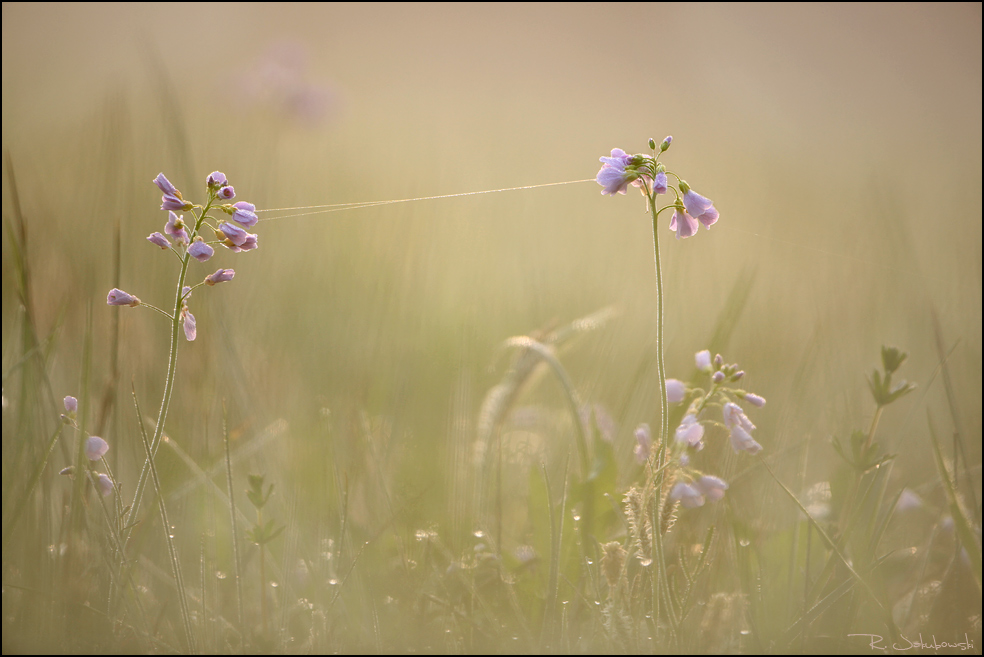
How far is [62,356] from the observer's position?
254 centimetres

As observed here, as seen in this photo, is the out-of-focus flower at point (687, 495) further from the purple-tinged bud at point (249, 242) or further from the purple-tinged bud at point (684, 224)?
the purple-tinged bud at point (249, 242)

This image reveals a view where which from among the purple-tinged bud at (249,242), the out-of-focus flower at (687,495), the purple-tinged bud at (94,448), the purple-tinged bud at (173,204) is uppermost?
the purple-tinged bud at (173,204)

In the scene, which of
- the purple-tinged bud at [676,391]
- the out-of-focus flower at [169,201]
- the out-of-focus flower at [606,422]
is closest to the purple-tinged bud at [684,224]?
the purple-tinged bud at [676,391]

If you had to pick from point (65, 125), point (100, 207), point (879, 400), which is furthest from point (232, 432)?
point (65, 125)

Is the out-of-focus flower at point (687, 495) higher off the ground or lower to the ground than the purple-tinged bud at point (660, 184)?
lower

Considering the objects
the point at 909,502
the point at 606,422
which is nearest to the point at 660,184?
the point at 606,422

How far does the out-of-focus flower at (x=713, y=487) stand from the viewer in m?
1.89

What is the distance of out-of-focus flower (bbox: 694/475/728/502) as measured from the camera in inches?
74.3

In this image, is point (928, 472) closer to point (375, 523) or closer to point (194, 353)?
point (375, 523)

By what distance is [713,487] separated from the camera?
1.92 metres

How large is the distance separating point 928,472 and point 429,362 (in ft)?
7.12
